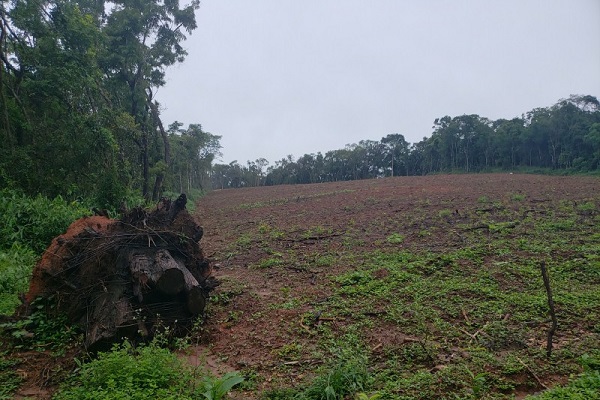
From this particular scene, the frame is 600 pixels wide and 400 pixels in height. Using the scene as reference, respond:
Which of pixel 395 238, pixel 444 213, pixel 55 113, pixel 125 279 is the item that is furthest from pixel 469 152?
pixel 125 279

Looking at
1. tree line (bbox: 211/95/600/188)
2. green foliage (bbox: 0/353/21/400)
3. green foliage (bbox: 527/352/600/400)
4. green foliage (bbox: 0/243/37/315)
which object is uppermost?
tree line (bbox: 211/95/600/188)

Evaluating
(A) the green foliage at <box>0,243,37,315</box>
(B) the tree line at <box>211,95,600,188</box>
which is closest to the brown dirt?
(A) the green foliage at <box>0,243,37,315</box>

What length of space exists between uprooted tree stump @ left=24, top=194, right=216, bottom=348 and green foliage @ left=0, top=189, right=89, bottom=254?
3686 millimetres

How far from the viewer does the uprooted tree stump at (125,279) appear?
4637 millimetres

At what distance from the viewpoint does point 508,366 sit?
12.0 feet

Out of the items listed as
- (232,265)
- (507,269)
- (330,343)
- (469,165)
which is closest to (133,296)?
(330,343)

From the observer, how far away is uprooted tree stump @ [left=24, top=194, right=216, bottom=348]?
464 centimetres

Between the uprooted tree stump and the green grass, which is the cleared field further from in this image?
the uprooted tree stump

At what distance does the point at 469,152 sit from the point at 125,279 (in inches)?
2162

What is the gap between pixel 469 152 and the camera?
52344 millimetres

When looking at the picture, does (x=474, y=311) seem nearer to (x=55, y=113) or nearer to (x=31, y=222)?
(x=31, y=222)

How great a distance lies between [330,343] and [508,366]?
1.96 m

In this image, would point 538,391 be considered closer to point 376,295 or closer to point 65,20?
point 376,295

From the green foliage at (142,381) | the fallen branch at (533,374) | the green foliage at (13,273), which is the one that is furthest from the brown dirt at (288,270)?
the green foliage at (13,273)
